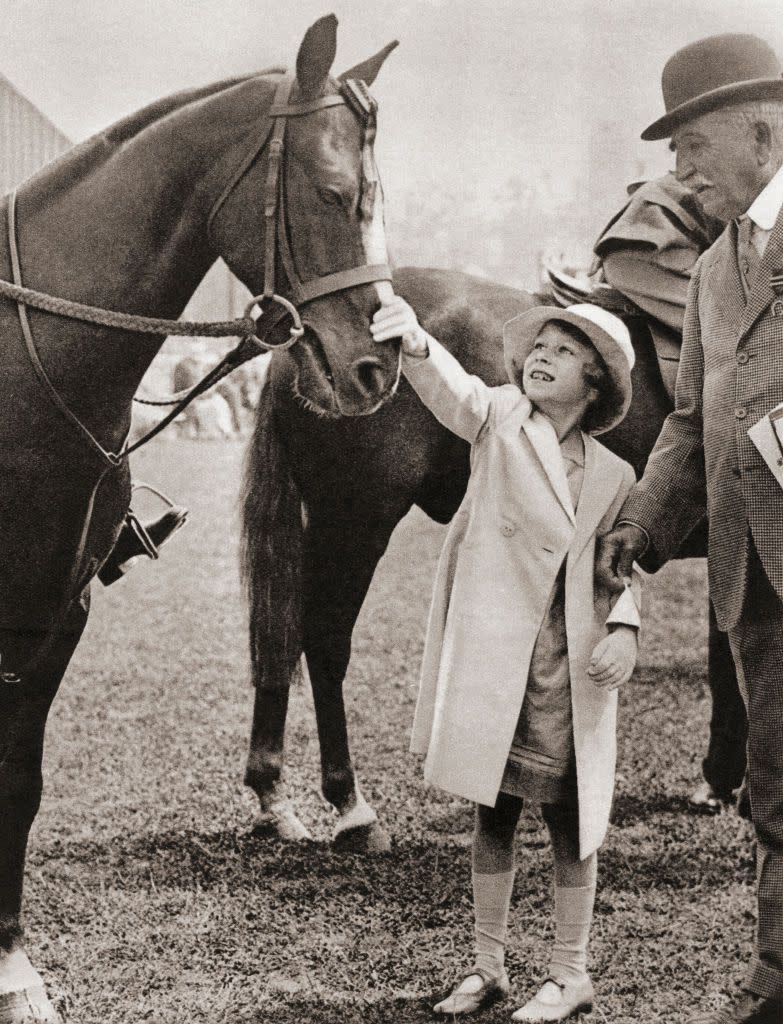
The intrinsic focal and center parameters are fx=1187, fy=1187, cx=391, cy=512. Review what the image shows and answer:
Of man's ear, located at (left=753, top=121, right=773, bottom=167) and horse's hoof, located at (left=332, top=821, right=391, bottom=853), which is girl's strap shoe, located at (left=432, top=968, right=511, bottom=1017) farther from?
man's ear, located at (left=753, top=121, right=773, bottom=167)

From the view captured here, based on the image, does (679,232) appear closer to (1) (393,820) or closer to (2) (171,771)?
(1) (393,820)

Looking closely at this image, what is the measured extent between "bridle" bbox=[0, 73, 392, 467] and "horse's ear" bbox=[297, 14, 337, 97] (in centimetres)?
5

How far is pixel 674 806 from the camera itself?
16.2 ft

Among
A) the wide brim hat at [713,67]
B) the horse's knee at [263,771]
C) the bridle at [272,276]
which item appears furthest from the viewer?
the horse's knee at [263,771]

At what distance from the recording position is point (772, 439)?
259 cm

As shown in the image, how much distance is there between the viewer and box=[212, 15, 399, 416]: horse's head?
106 inches

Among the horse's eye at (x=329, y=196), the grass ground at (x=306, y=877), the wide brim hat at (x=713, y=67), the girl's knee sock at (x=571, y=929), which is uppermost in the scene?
the wide brim hat at (x=713, y=67)

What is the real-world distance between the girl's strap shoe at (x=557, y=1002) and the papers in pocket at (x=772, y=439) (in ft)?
4.65

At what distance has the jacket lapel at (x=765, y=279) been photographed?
2703 millimetres

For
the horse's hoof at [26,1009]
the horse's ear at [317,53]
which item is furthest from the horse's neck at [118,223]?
the horse's hoof at [26,1009]

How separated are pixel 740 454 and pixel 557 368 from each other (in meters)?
0.53

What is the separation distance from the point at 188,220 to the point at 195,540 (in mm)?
9300

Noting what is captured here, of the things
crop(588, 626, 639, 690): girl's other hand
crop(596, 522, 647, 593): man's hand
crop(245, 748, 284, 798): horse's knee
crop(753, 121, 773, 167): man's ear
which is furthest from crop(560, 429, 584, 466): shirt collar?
crop(245, 748, 284, 798): horse's knee

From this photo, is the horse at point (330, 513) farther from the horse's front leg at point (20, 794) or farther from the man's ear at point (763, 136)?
the man's ear at point (763, 136)
